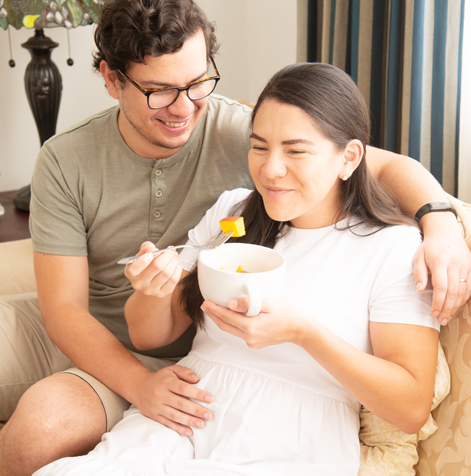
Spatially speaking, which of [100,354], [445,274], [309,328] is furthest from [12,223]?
[445,274]

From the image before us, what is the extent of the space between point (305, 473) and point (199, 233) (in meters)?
0.66

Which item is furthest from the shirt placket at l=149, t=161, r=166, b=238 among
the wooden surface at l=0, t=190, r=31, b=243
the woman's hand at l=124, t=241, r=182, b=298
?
the wooden surface at l=0, t=190, r=31, b=243

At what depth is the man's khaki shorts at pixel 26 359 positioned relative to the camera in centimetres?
146

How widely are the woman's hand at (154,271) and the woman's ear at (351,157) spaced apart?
0.45 metres

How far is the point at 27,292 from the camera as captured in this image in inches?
77.7

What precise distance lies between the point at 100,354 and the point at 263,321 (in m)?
0.66

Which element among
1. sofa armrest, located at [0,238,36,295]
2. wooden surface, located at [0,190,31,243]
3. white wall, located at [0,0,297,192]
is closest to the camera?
sofa armrest, located at [0,238,36,295]

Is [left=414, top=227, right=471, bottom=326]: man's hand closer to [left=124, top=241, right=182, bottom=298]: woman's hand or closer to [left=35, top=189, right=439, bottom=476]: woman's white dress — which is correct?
[left=35, top=189, right=439, bottom=476]: woman's white dress

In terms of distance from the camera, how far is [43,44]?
9.61ft

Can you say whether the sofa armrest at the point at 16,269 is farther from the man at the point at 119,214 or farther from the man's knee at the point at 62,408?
the man's knee at the point at 62,408

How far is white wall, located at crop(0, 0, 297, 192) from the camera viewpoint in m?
3.31

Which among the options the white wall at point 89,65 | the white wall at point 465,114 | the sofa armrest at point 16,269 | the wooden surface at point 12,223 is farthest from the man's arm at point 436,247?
the wooden surface at point 12,223

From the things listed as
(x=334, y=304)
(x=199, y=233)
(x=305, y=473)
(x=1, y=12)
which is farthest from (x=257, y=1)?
(x=305, y=473)

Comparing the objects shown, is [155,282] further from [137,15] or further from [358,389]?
[137,15]
